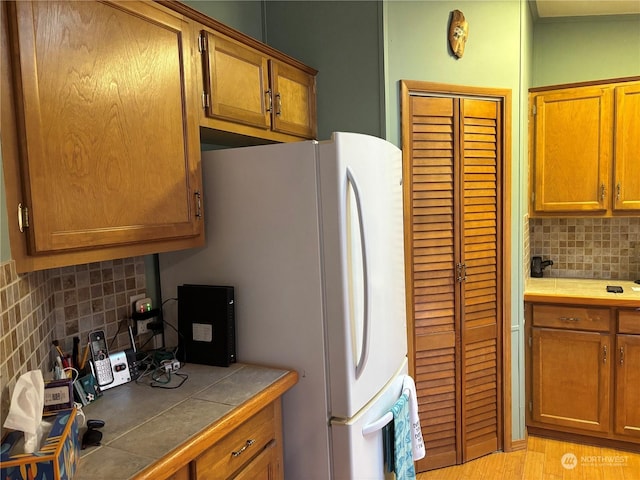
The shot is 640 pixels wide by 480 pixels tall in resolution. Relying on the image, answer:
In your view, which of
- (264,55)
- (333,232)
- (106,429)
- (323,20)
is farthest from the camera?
(323,20)

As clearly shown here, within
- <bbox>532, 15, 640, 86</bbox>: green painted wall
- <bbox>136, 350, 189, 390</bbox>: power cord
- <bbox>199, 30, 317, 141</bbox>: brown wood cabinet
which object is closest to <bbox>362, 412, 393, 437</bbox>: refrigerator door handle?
<bbox>136, 350, 189, 390</bbox>: power cord

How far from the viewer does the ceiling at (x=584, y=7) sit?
2.92 metres

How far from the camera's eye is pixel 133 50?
4.44 ft

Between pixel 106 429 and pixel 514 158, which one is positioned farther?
pixel 514 158

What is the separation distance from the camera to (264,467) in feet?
4.82

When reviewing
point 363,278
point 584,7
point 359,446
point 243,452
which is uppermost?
point 584,7

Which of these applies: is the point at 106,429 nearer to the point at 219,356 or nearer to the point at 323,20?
the point at 219,356

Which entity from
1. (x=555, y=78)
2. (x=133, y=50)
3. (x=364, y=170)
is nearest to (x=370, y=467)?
(x=364, y=170)

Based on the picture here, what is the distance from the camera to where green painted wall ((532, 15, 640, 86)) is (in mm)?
3082

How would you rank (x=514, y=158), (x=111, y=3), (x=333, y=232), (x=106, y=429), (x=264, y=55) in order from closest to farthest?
(x=106, y=429) → (x=111, y=3) → (x=333, y=232) → (x=264, y=55) → (x=514, y=158)

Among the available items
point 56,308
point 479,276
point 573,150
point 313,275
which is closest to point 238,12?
point 313,275

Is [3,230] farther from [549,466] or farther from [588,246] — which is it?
[588,246]

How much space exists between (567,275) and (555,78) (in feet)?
4.53

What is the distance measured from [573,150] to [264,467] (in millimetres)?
2659
